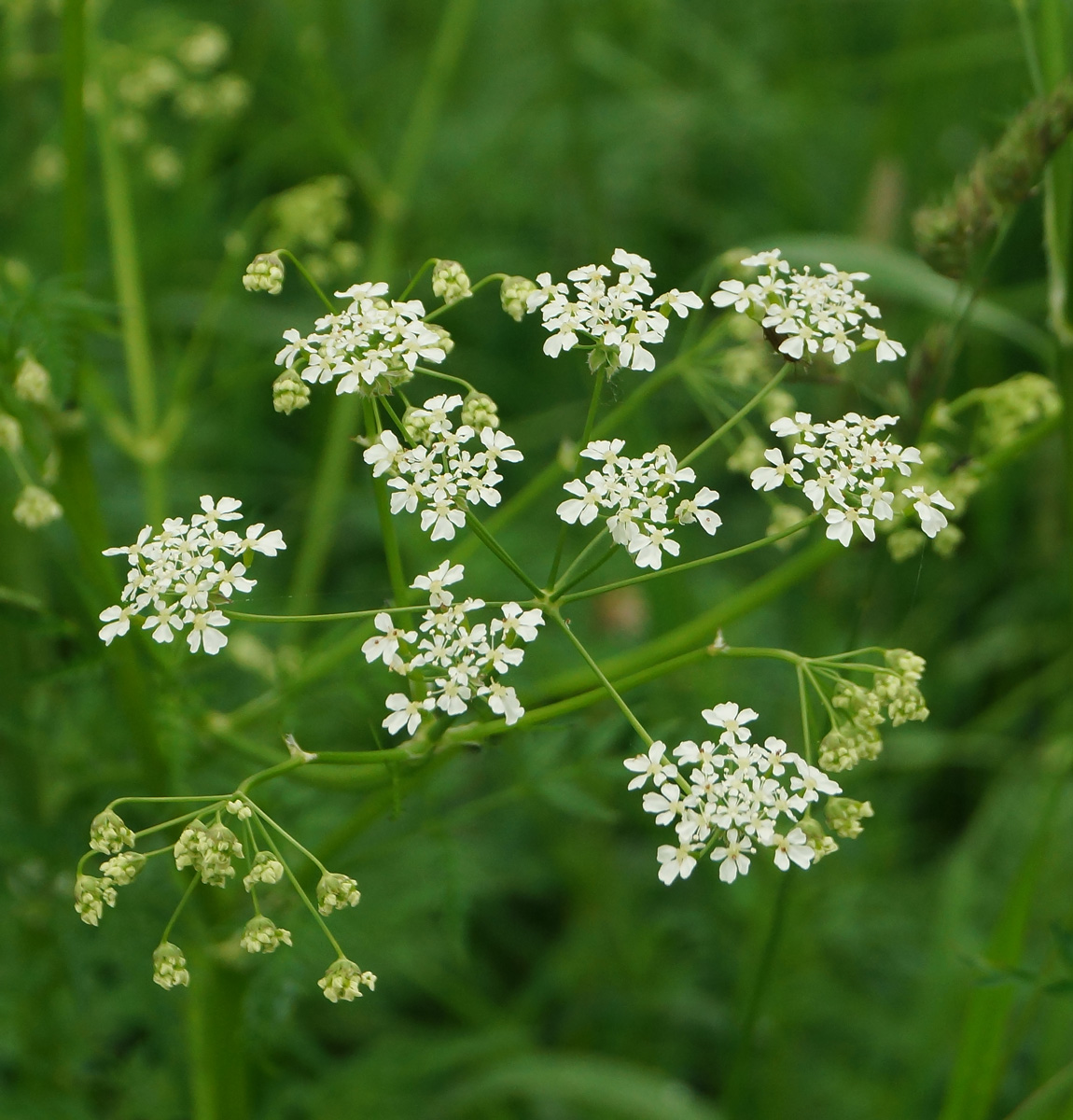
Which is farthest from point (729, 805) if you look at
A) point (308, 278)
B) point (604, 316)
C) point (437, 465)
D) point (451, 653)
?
point (308, 278)

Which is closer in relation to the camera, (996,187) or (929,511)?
(929,511)

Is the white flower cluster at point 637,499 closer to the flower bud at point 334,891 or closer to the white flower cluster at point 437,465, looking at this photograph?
the white flower cluster at point 437,465

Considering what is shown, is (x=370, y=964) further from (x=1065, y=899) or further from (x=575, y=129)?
(x=575, y=129)

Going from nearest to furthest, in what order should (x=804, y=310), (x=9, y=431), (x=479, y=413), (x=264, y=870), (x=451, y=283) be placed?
(x=264, y=870)
(x=479, y=413)
(x=451, y=283)
(x=804, y=310)
(x=9, y=431)

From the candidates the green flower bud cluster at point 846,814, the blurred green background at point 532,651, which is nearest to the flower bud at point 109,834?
the blurred green background at point 532,651

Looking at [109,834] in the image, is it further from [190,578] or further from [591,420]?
[591,420]

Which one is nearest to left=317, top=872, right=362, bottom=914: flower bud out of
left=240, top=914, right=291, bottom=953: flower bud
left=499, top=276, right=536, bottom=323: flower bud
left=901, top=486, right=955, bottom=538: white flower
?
left=240, top=914, right=291, bottom=953: flower bud
